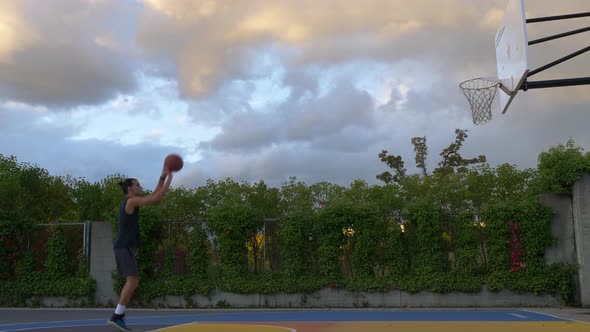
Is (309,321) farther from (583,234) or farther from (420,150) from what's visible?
(420,150)

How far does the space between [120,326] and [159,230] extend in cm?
909

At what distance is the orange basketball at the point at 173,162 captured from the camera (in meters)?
8.12

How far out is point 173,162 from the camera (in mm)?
8141

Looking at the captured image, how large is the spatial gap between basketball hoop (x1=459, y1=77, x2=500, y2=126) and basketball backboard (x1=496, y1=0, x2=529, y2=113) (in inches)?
9.2

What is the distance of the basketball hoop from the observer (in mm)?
12955

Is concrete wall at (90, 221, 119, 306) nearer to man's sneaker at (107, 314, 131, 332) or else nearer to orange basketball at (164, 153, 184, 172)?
man's sneaker at (107, 314, 131, 332)

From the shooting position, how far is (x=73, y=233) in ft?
58.4

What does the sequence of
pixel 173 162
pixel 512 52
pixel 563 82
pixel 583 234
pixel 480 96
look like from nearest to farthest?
pixel 173 162
pixel 563 82
pixel 512 52
pixel 480 96
pixel 583 234

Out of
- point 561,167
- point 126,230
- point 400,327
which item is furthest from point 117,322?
point 561,167

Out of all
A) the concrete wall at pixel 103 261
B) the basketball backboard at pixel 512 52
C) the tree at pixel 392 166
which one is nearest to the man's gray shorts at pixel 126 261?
the basketball backboard at pixel 512 52

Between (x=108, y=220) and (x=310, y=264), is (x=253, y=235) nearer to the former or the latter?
(x=310, y=264)

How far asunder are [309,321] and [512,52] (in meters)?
6.66

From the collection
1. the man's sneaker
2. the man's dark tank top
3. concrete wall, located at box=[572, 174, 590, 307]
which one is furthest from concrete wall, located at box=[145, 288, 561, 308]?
the man's dark tank top

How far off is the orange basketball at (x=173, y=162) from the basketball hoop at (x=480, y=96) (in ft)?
24.0
